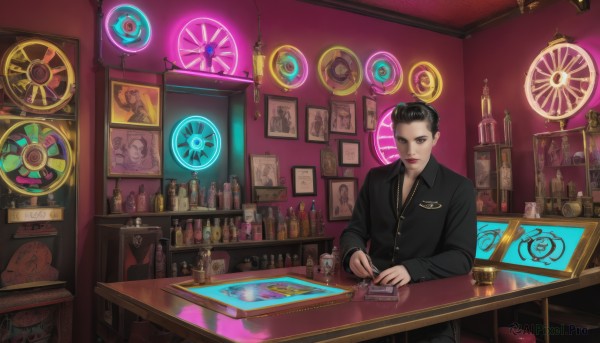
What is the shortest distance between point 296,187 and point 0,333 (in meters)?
3.00

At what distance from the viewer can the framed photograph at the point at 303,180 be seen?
17.7ft

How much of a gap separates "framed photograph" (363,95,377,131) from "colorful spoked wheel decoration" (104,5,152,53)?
8.72ft

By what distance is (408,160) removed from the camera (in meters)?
2.47

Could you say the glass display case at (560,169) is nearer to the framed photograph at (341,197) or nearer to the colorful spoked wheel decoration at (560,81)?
the colorful spoked wheel decoration at (560,81)

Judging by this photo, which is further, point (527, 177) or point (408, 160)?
point (527, 177)

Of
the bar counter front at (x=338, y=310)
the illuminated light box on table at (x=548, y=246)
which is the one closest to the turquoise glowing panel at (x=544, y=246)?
the illuminated light box on table at (x=548, y=246)

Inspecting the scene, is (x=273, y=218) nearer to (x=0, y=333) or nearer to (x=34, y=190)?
(x=34, y=190)

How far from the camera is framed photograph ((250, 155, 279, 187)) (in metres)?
5.04

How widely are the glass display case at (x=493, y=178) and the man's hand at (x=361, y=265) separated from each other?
4.01 m

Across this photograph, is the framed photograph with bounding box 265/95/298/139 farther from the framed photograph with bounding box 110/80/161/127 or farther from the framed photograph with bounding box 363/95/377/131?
the framed photograph with bounding box 110/80/161/127

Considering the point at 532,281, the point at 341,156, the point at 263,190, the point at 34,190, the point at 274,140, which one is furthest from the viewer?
the point at 341,156

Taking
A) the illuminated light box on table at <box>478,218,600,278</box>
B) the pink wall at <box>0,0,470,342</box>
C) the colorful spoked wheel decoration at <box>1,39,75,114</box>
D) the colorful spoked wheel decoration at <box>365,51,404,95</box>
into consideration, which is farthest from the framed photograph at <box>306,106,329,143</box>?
the illuminated light box on table at <box>478,218,600,278</box>

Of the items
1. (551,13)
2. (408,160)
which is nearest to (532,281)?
(408,160)

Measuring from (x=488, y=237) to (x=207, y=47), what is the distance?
315 cm
